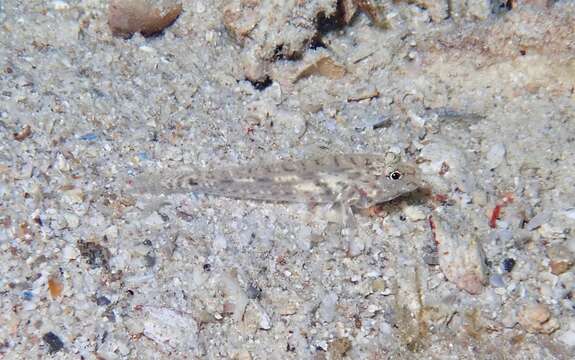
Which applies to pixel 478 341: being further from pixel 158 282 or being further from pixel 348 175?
pixel 158 282

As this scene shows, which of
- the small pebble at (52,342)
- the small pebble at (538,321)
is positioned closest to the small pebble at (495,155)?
the small pebble at (538,321)

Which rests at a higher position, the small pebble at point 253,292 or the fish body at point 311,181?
the fish body at point 311,181

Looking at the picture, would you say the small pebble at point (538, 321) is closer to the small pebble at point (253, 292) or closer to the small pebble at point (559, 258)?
the small pebble at point (559, 258)

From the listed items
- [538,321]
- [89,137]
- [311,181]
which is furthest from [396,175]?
[89,137]

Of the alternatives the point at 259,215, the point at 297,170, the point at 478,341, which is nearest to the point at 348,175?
the point at 297,170

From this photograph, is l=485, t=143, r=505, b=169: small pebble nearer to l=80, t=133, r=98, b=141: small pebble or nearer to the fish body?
the fish body

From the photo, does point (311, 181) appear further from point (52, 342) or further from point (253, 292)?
point (52, 342)
